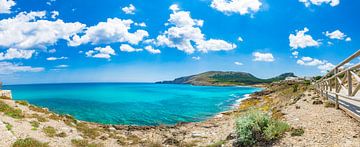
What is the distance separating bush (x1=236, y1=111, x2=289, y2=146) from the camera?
11.4 meters

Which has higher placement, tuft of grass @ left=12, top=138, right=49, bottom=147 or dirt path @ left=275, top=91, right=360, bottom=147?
dirt path @ left=275, top=91, right=360, bottom=147

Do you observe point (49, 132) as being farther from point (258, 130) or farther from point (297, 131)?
point (297, 131)

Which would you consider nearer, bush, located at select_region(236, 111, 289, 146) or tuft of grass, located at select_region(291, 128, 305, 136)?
tuft of grass, located at select_region(291, 128, 305, 136)

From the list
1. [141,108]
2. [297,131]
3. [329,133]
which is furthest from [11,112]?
[141,108]

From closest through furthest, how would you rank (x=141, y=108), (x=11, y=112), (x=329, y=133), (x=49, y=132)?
(x=329, y=133) < (x=49, y=132) < (x=11, y=112) < (x=141, y=108)

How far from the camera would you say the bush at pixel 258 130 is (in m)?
11.4

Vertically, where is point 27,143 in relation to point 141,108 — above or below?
above

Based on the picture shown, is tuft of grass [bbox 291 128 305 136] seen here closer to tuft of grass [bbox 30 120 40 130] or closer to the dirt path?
the dirt path

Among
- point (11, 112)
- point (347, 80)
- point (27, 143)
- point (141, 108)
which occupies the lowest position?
point (141, 108)

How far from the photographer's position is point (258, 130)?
463 inches

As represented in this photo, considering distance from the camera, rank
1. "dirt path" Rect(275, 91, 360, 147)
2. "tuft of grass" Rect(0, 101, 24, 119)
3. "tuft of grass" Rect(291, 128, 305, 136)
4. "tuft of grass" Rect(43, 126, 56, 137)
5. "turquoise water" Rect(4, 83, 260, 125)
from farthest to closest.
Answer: "turquoise water" Rect(4, 83, 260, 125), "tuft of grass" Rect(0, 101, 24, 119), "tuft of grass" Rect(43, 126, 56, 137), "tuft of grass" Rect(291, 128, 305, 136), "dirt path" Rect(275, 91, 360, 147)

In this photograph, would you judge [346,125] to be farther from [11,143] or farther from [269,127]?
[11,143]

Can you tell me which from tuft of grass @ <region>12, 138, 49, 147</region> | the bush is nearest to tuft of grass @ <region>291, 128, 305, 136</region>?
the bush

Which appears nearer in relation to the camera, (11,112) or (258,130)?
(258,130)
